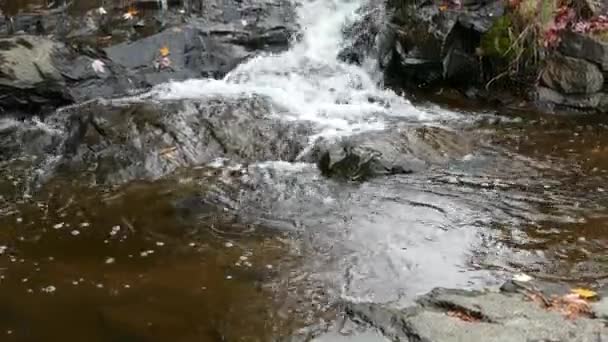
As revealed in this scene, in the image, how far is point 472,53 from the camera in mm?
9055

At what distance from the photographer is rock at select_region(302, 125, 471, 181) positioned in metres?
6.70

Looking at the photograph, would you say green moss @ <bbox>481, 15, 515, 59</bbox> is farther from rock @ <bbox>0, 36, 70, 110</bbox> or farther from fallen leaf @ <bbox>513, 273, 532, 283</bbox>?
rock @ <bbox>0, 36, 70, 110</bbox>

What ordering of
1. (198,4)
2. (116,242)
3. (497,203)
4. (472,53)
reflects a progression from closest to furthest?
1. (116,242)
2. (497,203)
3. (472,53)
4. (198,4)

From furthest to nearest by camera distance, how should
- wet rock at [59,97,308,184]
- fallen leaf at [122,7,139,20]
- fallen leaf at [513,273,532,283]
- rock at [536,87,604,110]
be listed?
fallen leaf at [122,7,139,20], rock at [536,87,604,110], wet rock at [59,97,308,184], fallen leaf at [513,273,532,283]

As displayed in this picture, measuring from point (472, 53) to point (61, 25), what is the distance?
586 centimetres

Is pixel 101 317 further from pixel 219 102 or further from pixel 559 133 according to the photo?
pixel 559 133

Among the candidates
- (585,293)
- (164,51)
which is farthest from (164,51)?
(585,293)

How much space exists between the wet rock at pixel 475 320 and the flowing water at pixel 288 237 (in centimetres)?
43

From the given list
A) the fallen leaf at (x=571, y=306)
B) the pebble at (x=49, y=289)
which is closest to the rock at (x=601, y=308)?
the fallen leaf at (x=571, y=306)

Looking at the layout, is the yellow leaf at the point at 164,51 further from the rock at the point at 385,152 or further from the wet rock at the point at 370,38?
the rock at the point at 385,152

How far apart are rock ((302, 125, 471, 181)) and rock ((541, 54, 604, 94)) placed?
2.04m

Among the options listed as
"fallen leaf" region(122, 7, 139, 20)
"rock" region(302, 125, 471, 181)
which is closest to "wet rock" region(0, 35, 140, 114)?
"fallen leaf" region(122, 7, 139, 20)

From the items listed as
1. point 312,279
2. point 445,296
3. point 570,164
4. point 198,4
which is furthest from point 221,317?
point 198,4

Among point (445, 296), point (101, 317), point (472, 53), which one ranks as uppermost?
point (472, 53)
